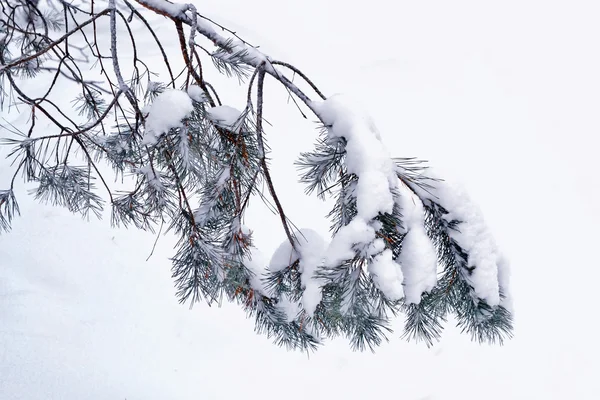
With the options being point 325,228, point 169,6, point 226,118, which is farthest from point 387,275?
point 325,228

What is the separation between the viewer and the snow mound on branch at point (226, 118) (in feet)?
2.94

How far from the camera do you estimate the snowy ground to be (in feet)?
7.48

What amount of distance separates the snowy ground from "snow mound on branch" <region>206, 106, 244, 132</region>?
422 millimetres

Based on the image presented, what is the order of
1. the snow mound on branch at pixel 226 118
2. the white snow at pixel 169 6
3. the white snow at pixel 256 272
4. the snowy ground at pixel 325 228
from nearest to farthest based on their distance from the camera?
the snow mound on branch at pixel 226 118
the white snow at pixel 169 6
the white snow at pixel 256 272
the snowy ground at pixel 325 228

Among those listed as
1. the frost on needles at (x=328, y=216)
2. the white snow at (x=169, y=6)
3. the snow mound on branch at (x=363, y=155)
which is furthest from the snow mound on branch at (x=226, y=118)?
the white snow at (x=169, y=6)

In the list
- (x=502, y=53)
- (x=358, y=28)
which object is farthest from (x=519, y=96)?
(x=358, y=28)

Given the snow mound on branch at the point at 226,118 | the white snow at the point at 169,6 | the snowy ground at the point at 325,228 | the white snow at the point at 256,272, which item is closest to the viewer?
the snow mound on branch at the point at 226,118

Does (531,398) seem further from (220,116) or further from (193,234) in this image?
(220,116)

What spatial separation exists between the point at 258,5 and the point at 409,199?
494cm

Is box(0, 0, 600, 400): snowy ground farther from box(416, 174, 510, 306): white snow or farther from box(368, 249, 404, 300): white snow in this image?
box(368, 249, 404, 300): white snow

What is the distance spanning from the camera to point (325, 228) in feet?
10.5

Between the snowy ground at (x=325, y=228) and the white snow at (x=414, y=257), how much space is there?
0.15 meters

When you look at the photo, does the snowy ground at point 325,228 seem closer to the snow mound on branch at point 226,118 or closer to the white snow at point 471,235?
the white snow at point 471,235

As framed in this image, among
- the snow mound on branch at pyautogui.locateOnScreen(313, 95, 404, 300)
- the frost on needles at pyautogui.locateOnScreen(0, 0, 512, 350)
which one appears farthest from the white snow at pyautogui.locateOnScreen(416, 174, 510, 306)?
the snow mound on branch at pyautogui.locateOnScreen(313, 95, 404, 300)
